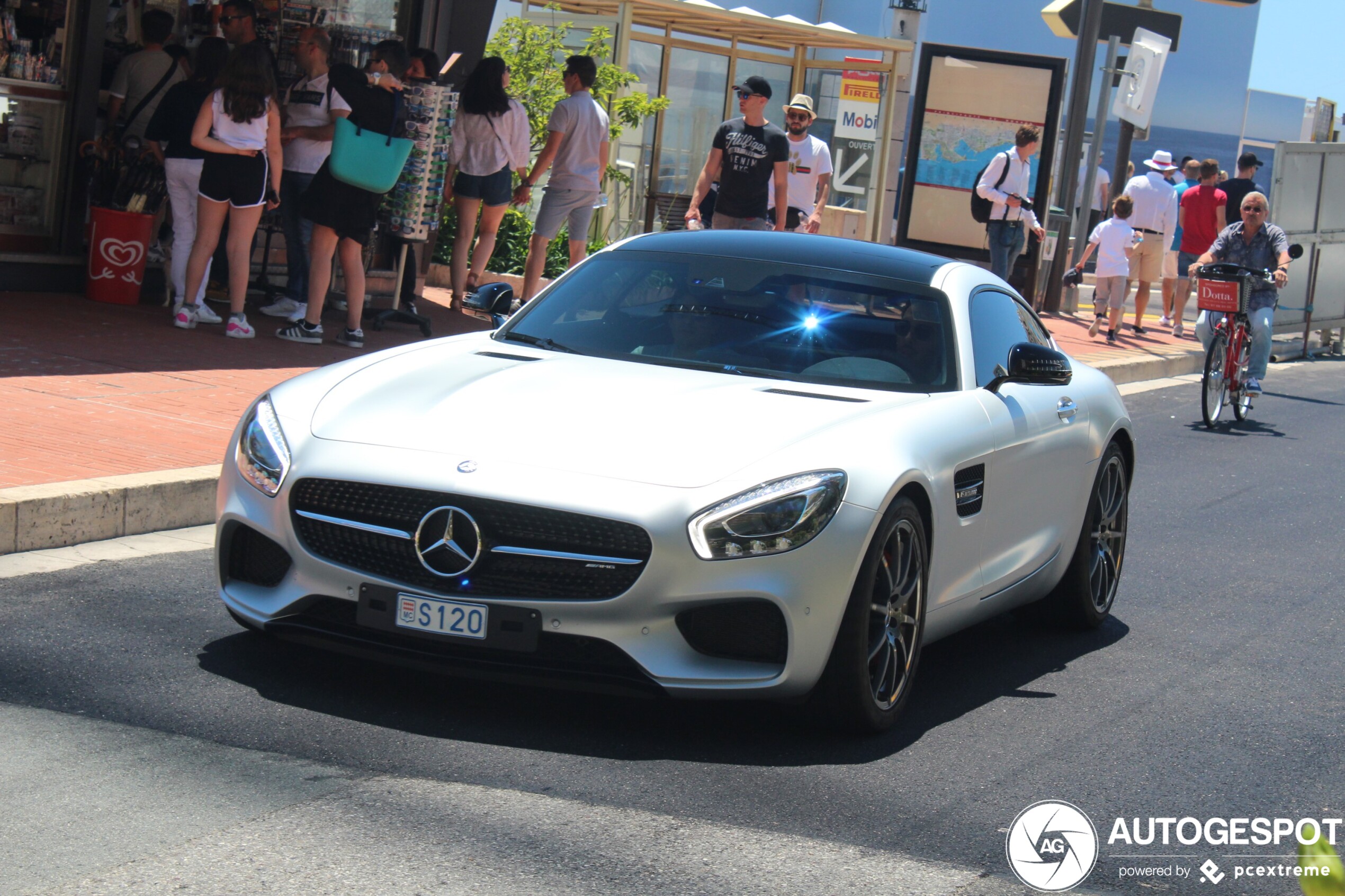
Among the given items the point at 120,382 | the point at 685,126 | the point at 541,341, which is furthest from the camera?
the point at 685,126

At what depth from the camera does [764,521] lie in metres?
4.44

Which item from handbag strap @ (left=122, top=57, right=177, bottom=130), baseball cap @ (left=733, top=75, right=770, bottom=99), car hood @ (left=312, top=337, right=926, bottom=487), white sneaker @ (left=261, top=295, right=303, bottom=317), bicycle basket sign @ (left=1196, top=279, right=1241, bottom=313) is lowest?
white sneaker @ (left=261, top=295, right=303, bottom=317)

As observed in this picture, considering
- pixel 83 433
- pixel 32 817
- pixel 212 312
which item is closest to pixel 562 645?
pixel 32 817

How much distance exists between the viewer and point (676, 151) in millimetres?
19703

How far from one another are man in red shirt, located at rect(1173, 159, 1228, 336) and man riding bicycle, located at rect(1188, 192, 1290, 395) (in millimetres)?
5727

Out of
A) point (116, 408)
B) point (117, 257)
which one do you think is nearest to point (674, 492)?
point (116, 408)

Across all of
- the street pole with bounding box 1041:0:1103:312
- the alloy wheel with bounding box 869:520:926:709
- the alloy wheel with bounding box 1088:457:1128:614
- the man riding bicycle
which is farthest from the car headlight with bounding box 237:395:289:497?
the street pole with bounding box 1041:0:1103:312

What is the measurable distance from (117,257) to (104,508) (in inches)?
219

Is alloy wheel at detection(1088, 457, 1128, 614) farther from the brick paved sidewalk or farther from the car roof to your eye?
the brick paved sidewalk

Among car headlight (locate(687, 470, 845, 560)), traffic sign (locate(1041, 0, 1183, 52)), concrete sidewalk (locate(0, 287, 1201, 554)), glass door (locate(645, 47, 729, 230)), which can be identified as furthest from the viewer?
traffic sign (locate(1041, 0, 1183, 52))

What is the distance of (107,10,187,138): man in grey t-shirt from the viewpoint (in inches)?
468

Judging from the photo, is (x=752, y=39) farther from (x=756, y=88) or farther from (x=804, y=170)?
(x=756, y=88)

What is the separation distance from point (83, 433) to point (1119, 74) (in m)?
18.7

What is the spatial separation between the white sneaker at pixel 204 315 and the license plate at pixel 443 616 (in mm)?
7096
